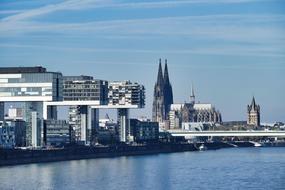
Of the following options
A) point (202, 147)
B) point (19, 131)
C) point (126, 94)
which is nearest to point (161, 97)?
point (202, 147)

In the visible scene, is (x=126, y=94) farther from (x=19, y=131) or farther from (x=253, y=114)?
(x=253, y=114)

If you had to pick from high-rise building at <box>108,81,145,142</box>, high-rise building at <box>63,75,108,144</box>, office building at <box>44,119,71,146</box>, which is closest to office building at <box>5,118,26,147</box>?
office building at <box>44,119,71,146</box>

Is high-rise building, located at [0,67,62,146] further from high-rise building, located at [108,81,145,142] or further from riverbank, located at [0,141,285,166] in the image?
high-rise building, located at [108,81,145,142]

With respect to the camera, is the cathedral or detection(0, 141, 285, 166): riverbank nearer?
detection(0, 141, 285, 166): riverbank

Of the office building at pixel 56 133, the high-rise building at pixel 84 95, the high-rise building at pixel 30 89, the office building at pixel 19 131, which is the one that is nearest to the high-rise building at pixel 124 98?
the high-rise building at pixel 84 95

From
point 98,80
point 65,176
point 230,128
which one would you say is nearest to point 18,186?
point 65,176

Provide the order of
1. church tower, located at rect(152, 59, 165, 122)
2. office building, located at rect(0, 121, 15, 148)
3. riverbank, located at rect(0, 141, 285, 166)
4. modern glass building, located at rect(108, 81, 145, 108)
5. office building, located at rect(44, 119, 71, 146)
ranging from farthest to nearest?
1. church tower, located at rect(152, 59, 165, 122)
2. modern glass building, located at rect(108, 81, 145, 108)
3. office building, located at rect(44, 119, 71, 146)
4. office building, located at rect(0, 121, 15, 148)
5. riverbank, located at rect(0, 141, 285, 166)

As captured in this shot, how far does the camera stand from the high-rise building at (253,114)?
16725cm

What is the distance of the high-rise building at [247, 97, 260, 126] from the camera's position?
549ft

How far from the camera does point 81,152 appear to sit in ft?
273

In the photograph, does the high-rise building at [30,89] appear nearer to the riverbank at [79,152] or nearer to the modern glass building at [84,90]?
the riverbank at [79,152]

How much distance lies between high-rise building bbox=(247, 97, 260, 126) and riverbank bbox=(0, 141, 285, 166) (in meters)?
45.9

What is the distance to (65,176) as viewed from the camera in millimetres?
53531

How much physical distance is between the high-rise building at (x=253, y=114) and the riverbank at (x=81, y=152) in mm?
45853
